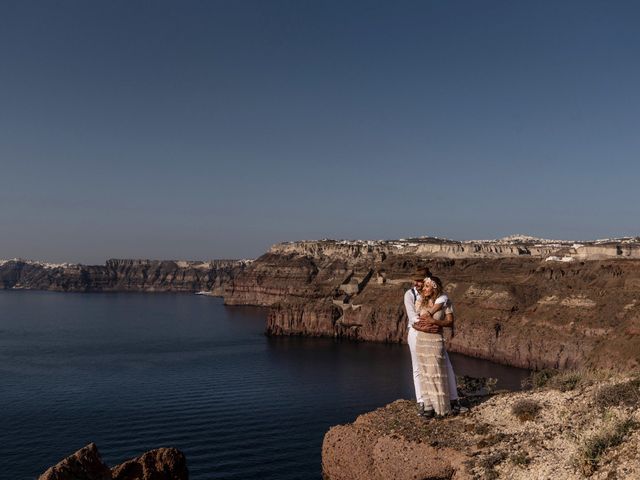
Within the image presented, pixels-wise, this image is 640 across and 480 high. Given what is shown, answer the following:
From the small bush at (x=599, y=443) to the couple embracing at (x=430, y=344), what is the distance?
15.9 ft

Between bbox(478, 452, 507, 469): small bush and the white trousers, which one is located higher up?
the white trousers

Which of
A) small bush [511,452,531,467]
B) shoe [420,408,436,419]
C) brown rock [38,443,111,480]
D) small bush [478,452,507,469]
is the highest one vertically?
shoe [420,408,436,419]

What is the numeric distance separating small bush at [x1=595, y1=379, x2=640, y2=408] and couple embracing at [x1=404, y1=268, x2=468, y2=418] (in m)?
4.53

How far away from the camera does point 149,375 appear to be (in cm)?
6334

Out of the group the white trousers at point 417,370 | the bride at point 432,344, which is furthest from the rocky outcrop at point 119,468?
the bride at point 432,344

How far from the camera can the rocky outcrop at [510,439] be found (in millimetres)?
14169

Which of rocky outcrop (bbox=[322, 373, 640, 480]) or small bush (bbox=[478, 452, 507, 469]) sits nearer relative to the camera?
rocky outcrop (bbox=[322, 373, 640, 480])

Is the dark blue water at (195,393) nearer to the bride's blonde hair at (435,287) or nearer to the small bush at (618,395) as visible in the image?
the bride's blonde hair at (435,287)

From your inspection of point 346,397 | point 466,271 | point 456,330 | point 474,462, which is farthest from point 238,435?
point 466,271

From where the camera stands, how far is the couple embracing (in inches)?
701

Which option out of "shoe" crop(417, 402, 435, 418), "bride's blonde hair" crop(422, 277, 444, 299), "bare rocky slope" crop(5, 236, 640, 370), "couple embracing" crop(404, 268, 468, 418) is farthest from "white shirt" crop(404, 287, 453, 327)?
"bare rocky slope" crop(5, 236, 640, 370)

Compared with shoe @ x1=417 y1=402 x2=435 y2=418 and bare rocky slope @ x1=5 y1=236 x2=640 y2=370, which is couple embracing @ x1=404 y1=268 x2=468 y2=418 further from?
bare rocky slope @ x1=5 y1=236 x2=640 y2=370

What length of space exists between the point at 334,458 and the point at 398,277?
93792mm

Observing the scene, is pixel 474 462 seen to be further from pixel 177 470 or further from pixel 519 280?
pixel 519 280
